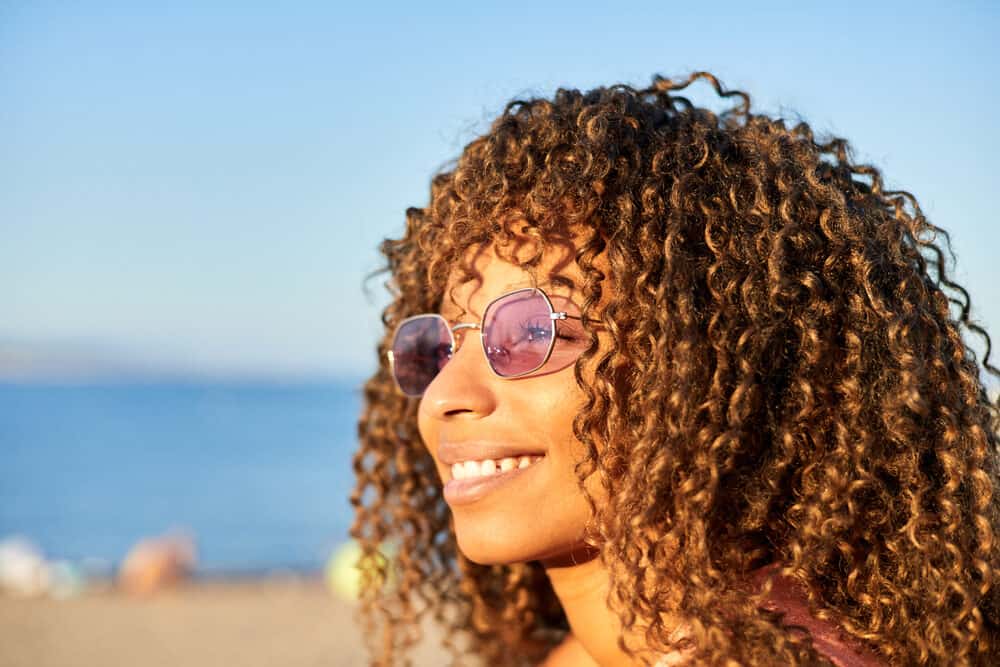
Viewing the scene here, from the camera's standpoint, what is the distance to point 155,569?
10750mm

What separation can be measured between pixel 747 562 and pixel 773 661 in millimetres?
289

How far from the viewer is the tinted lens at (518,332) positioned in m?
2.55

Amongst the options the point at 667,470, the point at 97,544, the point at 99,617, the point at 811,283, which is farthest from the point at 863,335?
the point at 97,544

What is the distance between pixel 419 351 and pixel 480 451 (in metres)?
0.62

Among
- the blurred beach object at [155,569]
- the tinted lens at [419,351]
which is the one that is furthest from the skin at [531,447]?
the blurred beach object at [155,569]

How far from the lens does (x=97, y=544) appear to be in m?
22.4

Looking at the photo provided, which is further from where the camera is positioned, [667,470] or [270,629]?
[270,629]

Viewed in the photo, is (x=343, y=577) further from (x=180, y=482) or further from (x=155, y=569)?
(x=180, y=482)

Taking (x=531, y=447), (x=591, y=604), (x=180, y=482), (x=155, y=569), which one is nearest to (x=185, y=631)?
(x=155, y=569)

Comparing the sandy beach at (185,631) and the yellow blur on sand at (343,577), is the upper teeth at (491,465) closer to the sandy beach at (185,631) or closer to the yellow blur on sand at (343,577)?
the sandy beach at (185,631)

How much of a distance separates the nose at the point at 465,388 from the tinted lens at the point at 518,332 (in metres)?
0.08

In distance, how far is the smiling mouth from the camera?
258cm

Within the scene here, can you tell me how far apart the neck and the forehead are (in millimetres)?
732

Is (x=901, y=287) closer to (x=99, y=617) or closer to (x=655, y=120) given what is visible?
(x=655, y=120)
